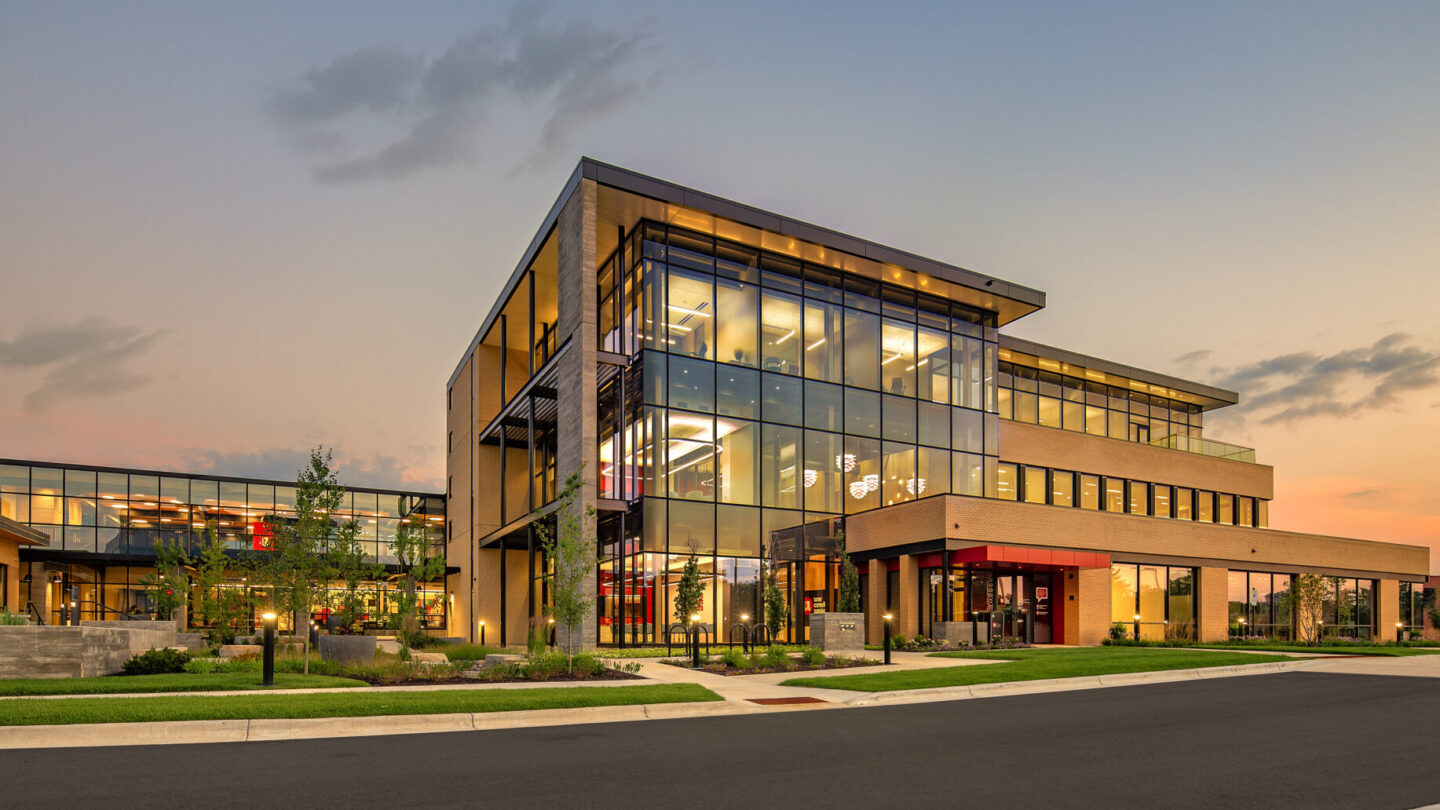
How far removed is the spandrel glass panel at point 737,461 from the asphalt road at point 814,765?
20290mm

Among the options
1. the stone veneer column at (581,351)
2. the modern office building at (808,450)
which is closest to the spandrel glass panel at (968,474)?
the modern office building at (808,450)

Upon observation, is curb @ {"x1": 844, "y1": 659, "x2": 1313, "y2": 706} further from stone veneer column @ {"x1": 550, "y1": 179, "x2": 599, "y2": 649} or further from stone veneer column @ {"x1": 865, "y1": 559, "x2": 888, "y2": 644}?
stone veneer column @ {"x1": 550, "y1": 179, "x2": 599, "y2": 649}

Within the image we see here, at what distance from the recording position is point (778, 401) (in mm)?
35719

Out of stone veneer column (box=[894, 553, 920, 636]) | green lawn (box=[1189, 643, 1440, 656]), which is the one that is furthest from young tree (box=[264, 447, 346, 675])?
green lawn (box=[1189, 643, 1440, 656])

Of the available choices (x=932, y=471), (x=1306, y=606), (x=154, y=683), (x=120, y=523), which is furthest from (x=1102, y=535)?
(x=120, y=523)

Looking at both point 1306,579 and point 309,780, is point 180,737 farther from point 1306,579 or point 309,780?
point 1306,579

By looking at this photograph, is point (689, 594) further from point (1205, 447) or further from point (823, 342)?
point (1205, 447)

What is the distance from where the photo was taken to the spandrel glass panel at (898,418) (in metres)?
38.4

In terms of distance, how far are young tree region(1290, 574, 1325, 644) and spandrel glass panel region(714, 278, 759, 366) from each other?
82.2 feet

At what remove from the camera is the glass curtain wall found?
33.2m

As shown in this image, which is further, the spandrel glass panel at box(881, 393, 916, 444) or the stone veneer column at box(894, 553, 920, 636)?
the spandrel glass panel at box(881, 393, 916, 444)

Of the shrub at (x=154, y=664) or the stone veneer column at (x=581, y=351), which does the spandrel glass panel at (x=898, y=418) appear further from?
the shrub at (x=154, y=664)

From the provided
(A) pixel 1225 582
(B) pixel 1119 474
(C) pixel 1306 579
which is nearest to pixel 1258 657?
(A) pixel 1225 582

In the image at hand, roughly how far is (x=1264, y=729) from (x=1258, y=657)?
13.7 meters
